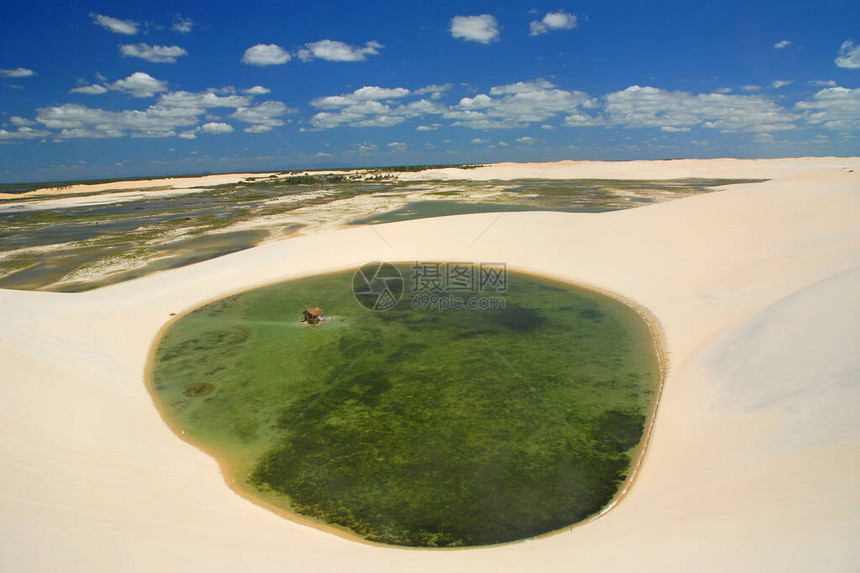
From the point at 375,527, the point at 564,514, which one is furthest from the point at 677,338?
the point at 375,527

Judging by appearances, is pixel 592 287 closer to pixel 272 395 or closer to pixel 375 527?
pixel 272 395

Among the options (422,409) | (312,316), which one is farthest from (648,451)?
(312,316)

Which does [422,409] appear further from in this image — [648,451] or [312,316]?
[312,316]

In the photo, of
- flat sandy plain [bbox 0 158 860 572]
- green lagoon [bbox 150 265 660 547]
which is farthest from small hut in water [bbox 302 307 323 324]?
flat sandy plain [bbox 0 158 860 572]

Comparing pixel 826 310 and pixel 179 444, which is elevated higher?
pixel 826 310

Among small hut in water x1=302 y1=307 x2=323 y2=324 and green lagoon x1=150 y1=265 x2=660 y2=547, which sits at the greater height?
small hut in water x1=302 y1=307 x2=323 y2=324

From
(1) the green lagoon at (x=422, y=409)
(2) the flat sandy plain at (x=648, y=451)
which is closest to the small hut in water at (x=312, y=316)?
(1) the green lagoon at (x=422, y=409)

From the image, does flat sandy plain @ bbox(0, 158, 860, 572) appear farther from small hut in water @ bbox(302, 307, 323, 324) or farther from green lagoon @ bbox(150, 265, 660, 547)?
small hut in water @ bbox(302, 307, 323, 324)
